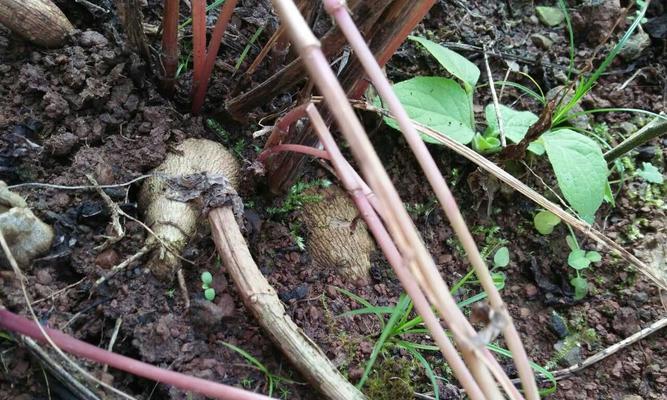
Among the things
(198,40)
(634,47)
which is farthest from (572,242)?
(198,40)

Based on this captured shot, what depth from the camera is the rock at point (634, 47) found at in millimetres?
1950

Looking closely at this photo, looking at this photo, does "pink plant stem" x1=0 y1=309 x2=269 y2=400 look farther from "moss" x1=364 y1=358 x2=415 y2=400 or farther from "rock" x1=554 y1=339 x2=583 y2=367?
"rock" x1=554 y1=339 x2=583 y2=367

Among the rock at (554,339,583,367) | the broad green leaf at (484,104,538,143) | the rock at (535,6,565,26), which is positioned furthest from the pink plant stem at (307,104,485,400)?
the rock at (535,6,565,26)

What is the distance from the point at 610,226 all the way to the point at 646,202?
144 millimetres

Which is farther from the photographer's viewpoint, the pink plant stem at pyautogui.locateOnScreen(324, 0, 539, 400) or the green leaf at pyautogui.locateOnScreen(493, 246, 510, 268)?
the green leaf at pyautogui.locateOnScreen(493, 246, 510, 268)

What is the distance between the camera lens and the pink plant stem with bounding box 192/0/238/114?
1238 millimetres

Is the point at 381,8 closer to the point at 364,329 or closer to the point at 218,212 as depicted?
the point at 218,212

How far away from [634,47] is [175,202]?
1.69 m

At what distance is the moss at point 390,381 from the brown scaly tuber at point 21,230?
0.73 m

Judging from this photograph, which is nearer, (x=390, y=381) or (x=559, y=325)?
(x=390, y=381)

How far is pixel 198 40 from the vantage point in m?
1.27

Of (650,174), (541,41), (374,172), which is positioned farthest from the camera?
(541,41)

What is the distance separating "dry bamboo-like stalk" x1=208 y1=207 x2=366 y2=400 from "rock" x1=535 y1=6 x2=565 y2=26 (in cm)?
147

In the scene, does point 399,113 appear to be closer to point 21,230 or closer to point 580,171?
point 21,230
